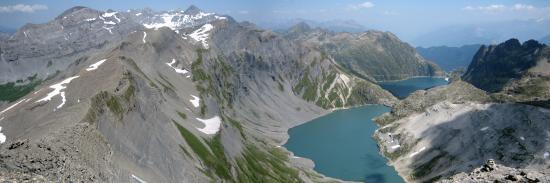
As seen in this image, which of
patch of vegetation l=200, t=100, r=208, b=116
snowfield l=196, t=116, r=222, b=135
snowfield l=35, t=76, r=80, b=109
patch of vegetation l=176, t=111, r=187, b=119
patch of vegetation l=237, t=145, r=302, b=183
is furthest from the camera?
patch of vegetation l=200, t=100, r=208, b=116

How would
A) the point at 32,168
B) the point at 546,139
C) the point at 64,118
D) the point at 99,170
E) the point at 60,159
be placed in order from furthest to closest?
the point at 546,139
the point at 64,118
the point at 99,170
the point at 60,159
the point at 32,168

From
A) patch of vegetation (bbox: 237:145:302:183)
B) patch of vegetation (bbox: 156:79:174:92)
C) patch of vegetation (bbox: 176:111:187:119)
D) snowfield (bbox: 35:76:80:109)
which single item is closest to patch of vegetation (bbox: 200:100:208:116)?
patch of vegetation (bbox: 156:79:174:92)

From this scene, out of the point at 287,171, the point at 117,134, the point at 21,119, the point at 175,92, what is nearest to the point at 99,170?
the point at 117,134

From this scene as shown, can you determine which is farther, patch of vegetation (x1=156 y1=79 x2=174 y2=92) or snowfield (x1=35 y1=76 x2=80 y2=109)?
patch of vegetation (x1=156 y1=79 x2=174 y2=92)

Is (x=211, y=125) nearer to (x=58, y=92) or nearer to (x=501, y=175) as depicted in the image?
(x=58, y=92)

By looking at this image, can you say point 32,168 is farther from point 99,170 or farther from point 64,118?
point 64,118

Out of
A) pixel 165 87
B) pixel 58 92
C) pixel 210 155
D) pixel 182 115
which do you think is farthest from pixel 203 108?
pixel 58 92

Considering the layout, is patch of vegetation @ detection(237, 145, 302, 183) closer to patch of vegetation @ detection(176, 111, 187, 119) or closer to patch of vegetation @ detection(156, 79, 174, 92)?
patch of vegetation @ detection(176, 111, 187, 119)
